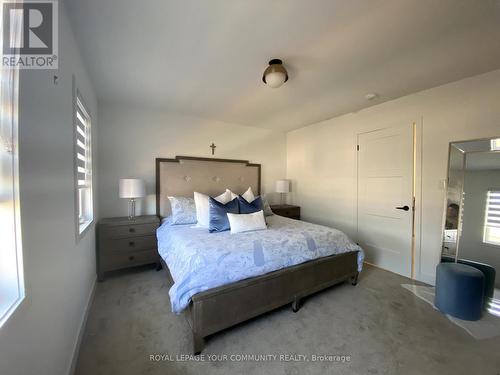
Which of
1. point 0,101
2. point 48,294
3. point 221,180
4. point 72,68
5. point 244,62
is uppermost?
Result: point 244,62

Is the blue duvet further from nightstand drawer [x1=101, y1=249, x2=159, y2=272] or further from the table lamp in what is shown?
the table lamp

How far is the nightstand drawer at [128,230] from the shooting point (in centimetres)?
266

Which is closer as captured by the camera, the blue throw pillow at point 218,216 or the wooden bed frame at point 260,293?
the wooden bed frame at point 260,293

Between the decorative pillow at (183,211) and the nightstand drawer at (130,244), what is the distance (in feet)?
1.37

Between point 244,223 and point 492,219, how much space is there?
2.72m

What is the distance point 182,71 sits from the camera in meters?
2.23

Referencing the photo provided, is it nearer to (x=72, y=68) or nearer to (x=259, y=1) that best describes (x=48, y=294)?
(x=72, y=68)

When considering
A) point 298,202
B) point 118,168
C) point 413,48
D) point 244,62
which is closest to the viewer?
point 413,48

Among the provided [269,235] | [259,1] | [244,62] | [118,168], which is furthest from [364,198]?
[118,168]

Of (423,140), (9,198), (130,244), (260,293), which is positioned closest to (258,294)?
(260,293)

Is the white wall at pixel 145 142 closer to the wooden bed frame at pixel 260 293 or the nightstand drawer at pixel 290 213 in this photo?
the nightstand drawer at pixel 290 213

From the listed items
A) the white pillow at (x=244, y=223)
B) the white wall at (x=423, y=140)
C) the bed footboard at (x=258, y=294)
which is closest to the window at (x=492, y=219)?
the white wall at (x=423, y=140)

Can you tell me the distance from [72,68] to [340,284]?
139 inches

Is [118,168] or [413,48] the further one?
[118,168]
